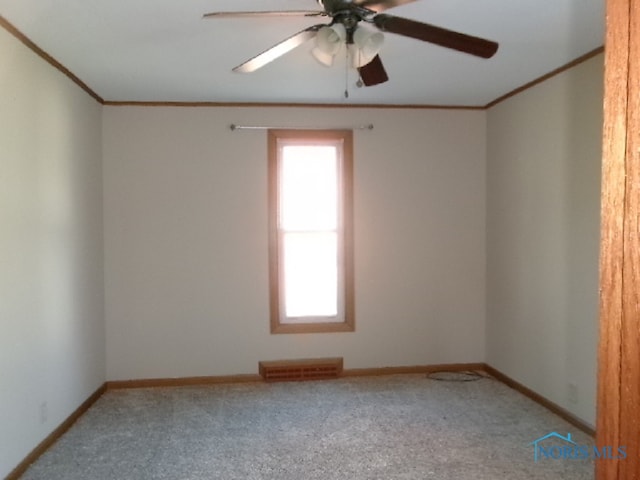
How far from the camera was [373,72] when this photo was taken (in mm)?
2701

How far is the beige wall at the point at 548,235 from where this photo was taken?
3.34 metres

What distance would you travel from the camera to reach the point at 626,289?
0.68 meters

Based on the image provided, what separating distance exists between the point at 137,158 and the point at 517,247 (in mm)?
3328

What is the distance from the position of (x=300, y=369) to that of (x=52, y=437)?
2014 mm

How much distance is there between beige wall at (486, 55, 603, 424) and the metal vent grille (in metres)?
1.49

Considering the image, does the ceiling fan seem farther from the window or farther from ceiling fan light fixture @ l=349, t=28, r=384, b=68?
the window

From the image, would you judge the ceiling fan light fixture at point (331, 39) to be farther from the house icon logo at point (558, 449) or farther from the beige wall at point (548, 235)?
the house icon logo at point (558, 449)

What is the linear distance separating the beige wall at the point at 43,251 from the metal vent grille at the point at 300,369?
4.66ft

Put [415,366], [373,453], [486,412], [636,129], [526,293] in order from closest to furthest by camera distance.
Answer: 1. [636,129]
2. [373,453]
3. [486,412]
4. [526,293]
5. [415,366]

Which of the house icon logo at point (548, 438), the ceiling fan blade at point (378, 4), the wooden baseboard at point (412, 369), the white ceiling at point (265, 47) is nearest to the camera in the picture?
the ceiling fan blade at point (378, 4)

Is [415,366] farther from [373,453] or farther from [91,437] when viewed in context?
[91,437]

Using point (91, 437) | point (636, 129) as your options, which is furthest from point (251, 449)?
point (636, 129)

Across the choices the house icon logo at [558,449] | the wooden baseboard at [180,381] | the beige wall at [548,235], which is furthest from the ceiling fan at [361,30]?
the wooden baseboard at [180,381]

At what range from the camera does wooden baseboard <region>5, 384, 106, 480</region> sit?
284 centimetres
